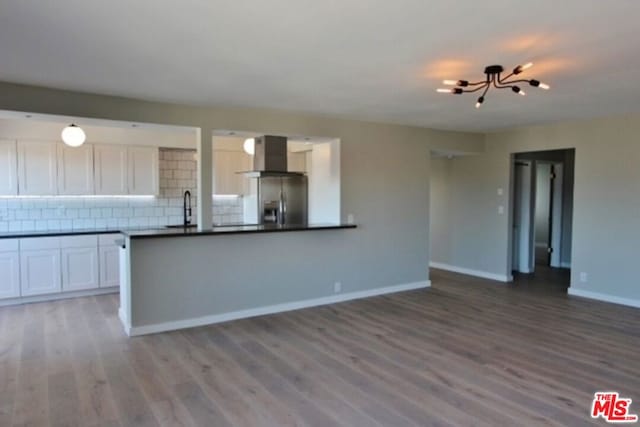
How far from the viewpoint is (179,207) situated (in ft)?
22.9

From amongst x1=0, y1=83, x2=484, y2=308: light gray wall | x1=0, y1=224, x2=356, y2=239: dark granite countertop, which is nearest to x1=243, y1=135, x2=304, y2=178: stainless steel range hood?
x1=0, y1=83, x2=484, y2=308: light gray wall

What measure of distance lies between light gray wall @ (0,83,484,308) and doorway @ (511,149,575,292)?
140cm

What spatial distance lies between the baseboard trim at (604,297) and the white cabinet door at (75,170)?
7.11 meters

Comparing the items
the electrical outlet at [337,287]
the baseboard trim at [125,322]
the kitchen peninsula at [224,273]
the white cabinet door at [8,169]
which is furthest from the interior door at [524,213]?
the white cabinet door at [8,169]

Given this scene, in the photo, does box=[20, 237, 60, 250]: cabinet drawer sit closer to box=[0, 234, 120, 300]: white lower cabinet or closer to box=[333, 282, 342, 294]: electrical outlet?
box=[0, 234, 120, 300]: white lower cabinet

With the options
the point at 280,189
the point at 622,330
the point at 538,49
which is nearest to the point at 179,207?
the point at 280,189

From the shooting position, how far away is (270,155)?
17.3 feet

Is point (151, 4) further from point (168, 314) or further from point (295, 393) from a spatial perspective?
point (168, 314)

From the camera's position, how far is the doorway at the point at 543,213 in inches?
293

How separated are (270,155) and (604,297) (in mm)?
4847

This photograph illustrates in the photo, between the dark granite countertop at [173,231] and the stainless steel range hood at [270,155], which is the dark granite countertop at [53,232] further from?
the stainless steel range hood at [270,155]

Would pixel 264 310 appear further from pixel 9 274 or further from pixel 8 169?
pixel 8 169

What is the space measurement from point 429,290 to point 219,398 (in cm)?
403

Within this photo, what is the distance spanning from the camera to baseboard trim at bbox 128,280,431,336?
4.28 metres
